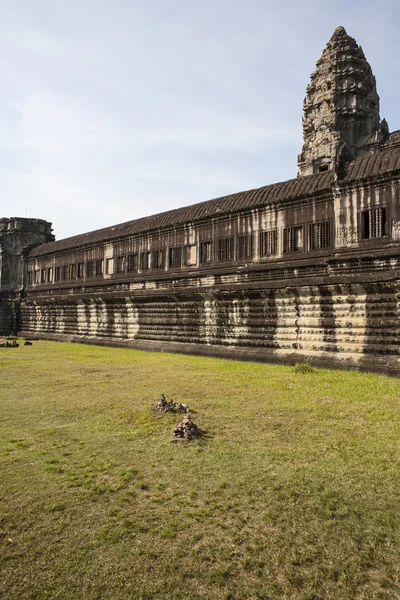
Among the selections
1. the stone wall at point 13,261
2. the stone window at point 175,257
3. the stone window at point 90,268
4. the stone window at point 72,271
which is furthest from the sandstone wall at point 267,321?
the stone wall at point 13,261

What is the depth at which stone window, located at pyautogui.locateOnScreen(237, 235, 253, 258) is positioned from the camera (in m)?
16.1

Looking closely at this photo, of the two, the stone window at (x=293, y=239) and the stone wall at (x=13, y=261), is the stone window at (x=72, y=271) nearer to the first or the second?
the stone wall at (x=13, y=261)

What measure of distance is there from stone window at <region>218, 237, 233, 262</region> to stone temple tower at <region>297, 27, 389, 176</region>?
1268 centimetres

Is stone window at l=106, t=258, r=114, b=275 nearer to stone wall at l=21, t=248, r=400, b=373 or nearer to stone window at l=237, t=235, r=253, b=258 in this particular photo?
stone wall at l=21, t=248, r=400, b=373

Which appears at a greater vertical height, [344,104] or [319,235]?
[344,104]

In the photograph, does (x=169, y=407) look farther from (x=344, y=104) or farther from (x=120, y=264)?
(x=344, y=104)

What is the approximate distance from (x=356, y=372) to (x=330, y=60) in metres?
23.6

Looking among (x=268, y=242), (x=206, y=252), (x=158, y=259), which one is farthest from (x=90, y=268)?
(x=268, y=242)

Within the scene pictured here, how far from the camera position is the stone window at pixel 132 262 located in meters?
21.8

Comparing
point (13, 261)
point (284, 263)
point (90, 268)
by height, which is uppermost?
point (13, 261)

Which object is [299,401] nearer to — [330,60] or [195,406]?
[195,406]

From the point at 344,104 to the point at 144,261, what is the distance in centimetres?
1668

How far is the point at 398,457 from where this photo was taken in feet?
16.0

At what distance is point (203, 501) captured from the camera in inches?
151
